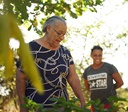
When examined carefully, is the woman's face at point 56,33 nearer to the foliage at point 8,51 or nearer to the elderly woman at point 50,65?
the elderly woman at point 50,65

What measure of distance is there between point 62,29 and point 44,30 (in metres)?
0.23

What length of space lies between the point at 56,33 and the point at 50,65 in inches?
10.2

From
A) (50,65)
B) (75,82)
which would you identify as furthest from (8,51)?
(75,82)

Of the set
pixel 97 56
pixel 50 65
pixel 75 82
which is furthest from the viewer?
pixel 97 56

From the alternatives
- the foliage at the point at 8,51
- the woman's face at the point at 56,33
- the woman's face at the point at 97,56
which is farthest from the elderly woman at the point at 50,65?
the foliage at the point at 8,51

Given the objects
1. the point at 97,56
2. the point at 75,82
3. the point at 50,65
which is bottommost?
the point at 75,82

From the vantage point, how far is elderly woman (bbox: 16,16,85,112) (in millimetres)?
3031

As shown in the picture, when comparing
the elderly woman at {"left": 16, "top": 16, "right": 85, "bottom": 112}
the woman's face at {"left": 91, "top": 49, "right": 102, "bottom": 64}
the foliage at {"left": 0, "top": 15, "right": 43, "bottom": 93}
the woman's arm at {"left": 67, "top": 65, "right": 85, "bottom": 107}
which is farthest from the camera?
the woman's face at {"left": 91, "top": 49, "right": 102, "bottom": 64}

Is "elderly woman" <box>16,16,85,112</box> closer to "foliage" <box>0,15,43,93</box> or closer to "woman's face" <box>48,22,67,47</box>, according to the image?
"woman's face" <box>48,22,67,47</box>

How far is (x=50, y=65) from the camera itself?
305cm

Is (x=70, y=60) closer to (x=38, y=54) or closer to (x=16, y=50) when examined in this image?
(x=38, y=54)

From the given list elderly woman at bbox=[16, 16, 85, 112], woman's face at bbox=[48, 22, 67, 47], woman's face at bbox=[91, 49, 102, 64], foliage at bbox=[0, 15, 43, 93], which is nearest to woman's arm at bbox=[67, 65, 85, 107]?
elderly woman at bbox=[16, 16, 85, 112]

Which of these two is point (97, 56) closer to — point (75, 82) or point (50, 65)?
point (75, 82)

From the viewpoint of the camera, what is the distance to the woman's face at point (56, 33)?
3100 mm
